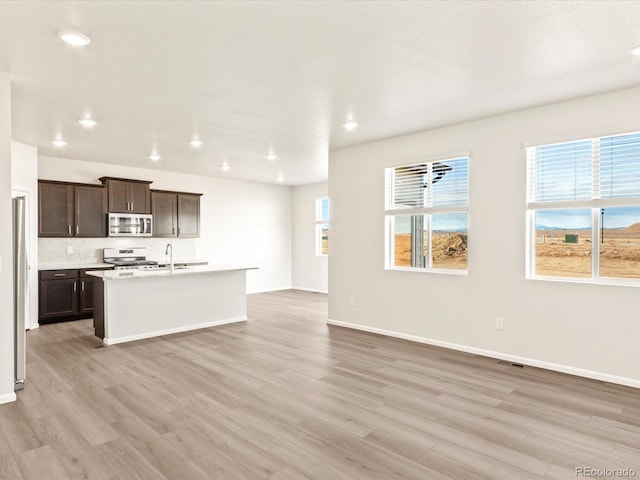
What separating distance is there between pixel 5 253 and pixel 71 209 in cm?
363

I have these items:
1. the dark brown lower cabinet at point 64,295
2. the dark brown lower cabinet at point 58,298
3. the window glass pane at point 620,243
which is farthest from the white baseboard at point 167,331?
the window glass pane at point 620,243

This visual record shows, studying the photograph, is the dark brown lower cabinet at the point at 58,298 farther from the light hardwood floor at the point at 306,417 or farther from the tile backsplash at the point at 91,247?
the light hardwood floor at the point at 306,417

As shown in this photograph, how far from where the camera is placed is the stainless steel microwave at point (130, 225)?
275 inches

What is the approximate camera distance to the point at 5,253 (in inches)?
130

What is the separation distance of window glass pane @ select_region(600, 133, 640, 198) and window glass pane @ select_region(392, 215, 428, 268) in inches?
79.9

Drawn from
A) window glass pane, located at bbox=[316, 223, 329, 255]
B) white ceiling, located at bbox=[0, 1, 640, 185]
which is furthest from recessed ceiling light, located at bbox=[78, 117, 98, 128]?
window glass pane, located at bbox=[316, 223, 329, 255]

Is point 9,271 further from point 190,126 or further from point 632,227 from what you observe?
point 632,227

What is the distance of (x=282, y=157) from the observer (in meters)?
6.71

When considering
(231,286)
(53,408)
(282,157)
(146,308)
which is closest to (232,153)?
(282,157)

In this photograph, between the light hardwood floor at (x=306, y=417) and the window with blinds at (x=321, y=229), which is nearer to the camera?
the light hardwood floor at (x=306, y=417)

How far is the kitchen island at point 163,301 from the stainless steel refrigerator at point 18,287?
1.45 metres

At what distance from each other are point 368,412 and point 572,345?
2.28 meters

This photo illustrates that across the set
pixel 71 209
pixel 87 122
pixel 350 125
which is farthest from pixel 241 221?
pixel 350 125

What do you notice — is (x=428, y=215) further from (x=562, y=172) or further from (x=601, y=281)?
(x=601, y=281)
